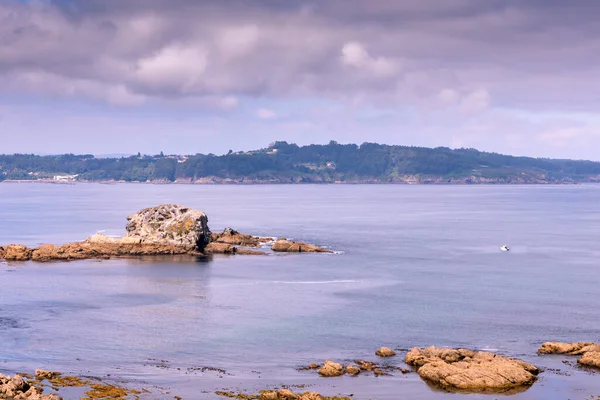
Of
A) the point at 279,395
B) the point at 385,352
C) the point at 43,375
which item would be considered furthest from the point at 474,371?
the point at 43,375

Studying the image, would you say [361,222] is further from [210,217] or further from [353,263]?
[353,263]

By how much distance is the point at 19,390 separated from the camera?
39.9 metres

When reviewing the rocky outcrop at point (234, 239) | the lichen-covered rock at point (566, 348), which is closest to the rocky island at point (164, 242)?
the rocky outcrop at point (234, 239)

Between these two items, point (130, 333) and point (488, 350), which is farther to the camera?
point (130, 333)

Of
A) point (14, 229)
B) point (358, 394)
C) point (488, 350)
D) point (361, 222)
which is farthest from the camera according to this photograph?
point (361, 222)

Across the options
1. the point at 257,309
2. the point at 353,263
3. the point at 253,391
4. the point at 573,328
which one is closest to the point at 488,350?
the point at 573,328

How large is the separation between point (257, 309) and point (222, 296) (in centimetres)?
725

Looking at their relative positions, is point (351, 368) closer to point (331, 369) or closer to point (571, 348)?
point (331, 369)

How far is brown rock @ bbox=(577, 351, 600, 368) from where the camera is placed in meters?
47.5

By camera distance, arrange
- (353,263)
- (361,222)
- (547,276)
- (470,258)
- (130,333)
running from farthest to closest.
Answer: (361,222) → (470,258) → (353,263) → (547,276) → (130,333)

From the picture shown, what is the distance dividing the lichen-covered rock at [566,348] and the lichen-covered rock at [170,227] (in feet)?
200

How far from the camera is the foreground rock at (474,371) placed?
144 feet

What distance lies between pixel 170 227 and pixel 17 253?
2024cm

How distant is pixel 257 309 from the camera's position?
221 ft
